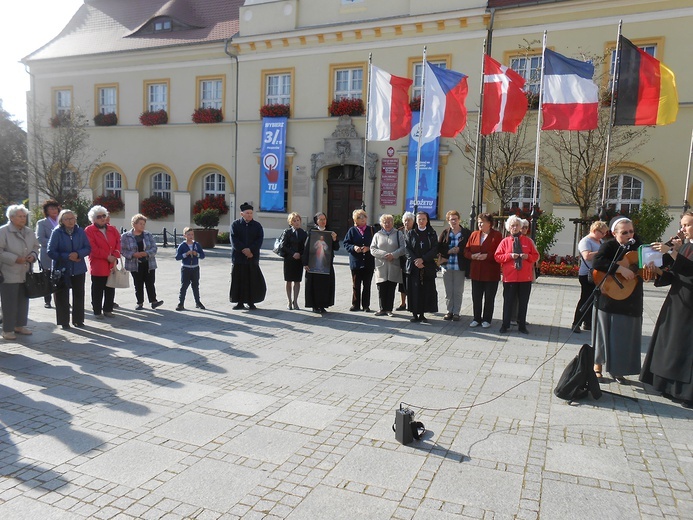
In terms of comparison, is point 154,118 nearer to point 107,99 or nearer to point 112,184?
point 107,99

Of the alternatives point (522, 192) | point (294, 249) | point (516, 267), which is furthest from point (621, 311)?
point (522, 192)

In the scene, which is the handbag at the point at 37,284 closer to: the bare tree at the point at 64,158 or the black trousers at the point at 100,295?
the black trousers at the point at 100,295

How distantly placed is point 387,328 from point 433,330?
70 cm

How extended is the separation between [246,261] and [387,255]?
250 centimetres

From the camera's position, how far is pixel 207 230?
21391 mm

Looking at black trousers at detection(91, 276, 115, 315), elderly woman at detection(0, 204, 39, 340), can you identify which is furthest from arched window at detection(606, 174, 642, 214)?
elderly woman at detection(0, 204, 39, 340)

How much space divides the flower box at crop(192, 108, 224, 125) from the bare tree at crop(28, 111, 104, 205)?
16.7 feet

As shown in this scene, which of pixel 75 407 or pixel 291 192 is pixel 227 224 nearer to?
pixel 291 192

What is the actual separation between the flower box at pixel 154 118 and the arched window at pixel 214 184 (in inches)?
131

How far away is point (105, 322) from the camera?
8602mm

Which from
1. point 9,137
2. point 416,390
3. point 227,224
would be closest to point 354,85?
point 227,224

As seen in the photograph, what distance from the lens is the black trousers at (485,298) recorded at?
8625mm

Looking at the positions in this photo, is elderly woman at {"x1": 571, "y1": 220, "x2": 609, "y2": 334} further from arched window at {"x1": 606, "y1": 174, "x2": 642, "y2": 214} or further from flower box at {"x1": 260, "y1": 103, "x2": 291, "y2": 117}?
flower box at {"x1": 260, "y1": 103, "x2": 291, "y2": 117}

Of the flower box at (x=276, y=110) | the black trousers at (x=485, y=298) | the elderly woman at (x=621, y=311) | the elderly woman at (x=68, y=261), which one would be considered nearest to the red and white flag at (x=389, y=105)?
the black trousers at (x=485, y=298)
